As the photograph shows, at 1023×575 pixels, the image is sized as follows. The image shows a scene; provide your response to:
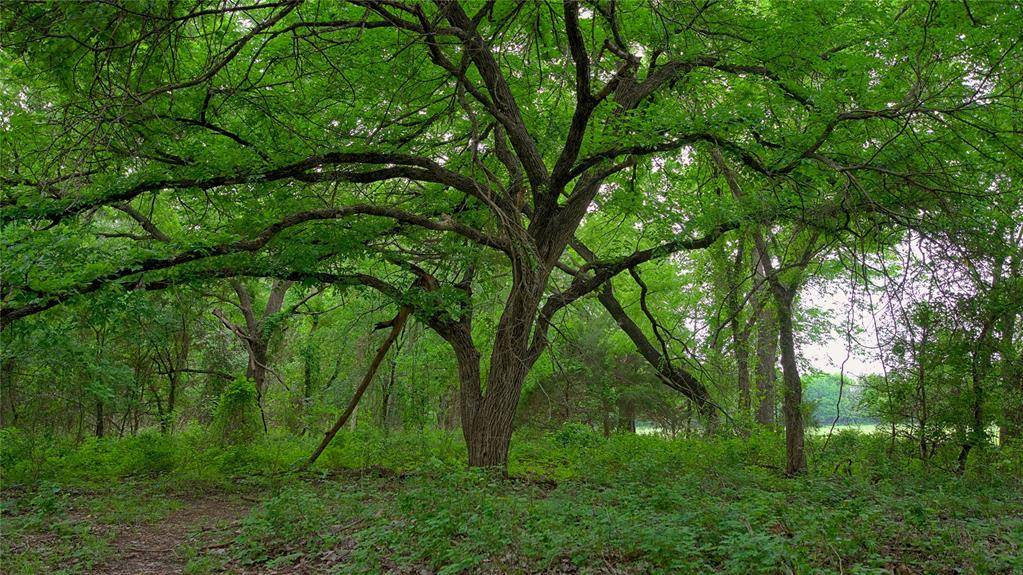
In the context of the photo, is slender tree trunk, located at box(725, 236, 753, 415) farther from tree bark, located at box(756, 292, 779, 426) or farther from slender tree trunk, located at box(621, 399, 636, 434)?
slender tree trunk, located at box(621, 399, 636, 434)

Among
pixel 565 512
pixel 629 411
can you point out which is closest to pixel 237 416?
pixel 565 512

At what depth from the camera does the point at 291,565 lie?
5477 millimetres

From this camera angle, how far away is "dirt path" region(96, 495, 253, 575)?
19.3ft

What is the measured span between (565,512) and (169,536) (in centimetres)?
468

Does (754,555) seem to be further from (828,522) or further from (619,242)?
(619,242)

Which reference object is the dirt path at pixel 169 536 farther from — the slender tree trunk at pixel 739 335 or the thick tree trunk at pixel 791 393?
the thick tree trunk at pixel 791 393

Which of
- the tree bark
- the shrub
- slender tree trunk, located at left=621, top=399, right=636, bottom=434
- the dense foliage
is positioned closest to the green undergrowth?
the dense foliage

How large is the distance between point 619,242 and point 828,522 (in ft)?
32.2

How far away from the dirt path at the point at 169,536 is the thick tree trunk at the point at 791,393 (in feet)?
26.3

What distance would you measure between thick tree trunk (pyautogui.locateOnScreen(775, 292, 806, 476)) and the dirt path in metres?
8.01

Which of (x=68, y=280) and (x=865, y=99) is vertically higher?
(x=865, y=99)

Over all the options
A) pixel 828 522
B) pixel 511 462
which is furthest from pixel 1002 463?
pixel 511 462

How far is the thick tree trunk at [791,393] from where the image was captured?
31.1 ft

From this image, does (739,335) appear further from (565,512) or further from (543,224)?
(565,512)
